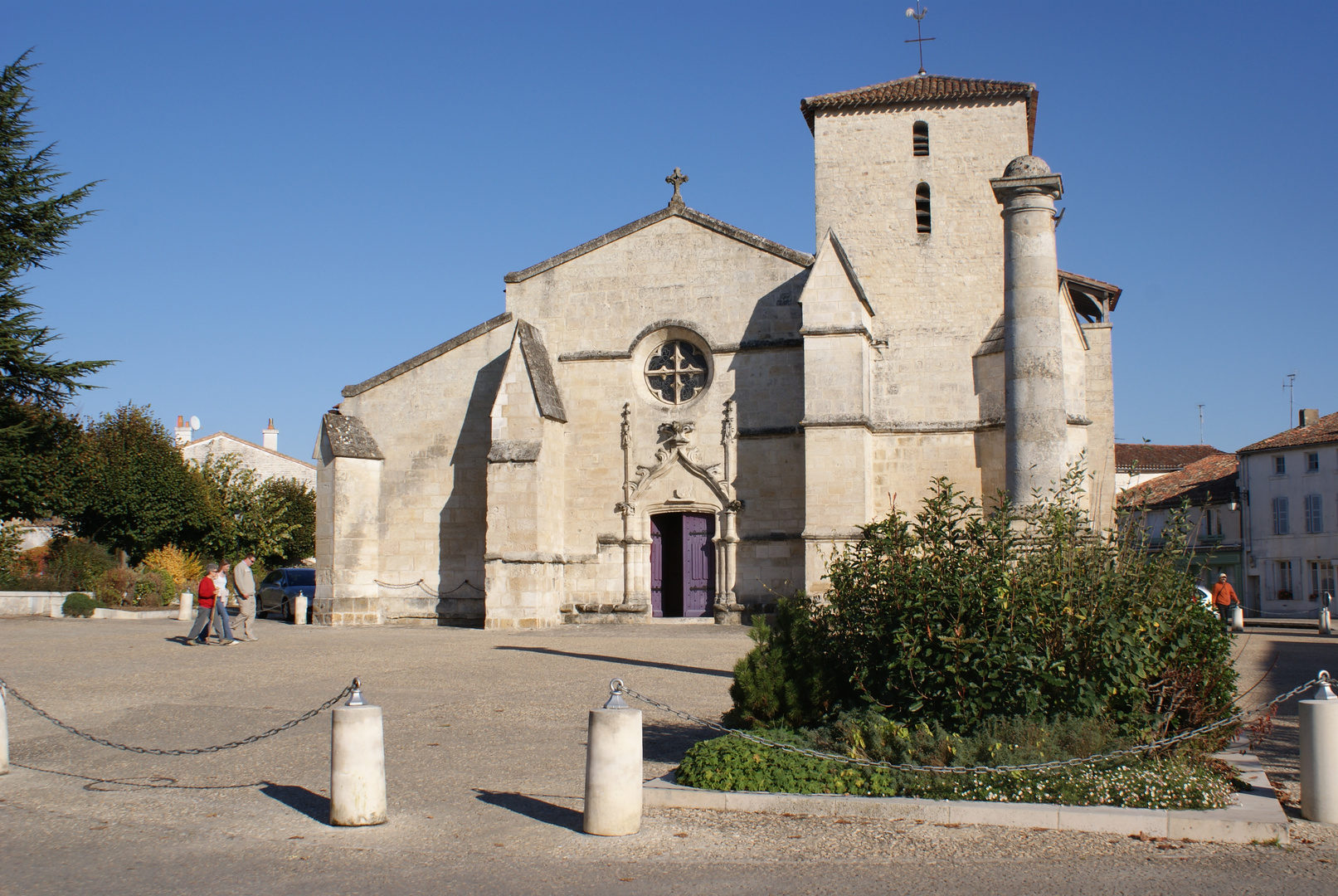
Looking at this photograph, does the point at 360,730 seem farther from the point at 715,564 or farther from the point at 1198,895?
the point at 715,564

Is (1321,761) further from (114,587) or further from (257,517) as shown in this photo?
(257,517)

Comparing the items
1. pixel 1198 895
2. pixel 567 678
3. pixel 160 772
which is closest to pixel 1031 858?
pixel 1198 895

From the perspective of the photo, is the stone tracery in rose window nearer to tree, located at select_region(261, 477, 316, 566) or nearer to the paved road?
the paved road

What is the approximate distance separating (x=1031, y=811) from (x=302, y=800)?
168 inches

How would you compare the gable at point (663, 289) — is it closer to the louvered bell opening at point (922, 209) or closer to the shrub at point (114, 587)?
the louvered bell opening at point (922, 209)

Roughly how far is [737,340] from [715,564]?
14.2 feet

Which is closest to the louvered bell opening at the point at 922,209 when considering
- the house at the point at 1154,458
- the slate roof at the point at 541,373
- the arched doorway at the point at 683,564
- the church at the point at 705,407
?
the church at the point at 705,407

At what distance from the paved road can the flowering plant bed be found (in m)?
0.32

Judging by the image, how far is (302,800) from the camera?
6414 mm

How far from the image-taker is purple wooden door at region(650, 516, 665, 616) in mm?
20578

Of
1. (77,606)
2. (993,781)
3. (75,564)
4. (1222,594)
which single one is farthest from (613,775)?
(75,564)

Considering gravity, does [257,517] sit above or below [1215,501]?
below

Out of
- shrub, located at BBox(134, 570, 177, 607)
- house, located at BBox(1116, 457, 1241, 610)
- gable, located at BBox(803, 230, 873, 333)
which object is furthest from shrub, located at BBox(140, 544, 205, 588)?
house, located at BBox(1116, 457, 1241, 610)

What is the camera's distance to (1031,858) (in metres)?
5.10
